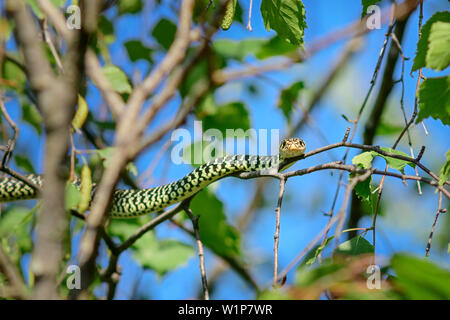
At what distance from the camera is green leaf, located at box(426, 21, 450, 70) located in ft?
6.74

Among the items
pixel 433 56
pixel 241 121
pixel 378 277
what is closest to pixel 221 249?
pixel 241 121

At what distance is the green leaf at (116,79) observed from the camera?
4.37 metres

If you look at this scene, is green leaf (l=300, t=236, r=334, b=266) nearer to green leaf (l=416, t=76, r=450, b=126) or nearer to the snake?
green leaf (l=416, t=76, r=450, b=126)

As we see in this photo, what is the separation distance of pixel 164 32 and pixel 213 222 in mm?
2129

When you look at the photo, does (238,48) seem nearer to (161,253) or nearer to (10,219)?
(161,253)

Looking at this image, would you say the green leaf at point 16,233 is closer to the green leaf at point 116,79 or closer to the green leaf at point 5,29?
the green leaf at point 116,79

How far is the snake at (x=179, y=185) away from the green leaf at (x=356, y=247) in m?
1.58

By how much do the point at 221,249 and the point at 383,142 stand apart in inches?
106

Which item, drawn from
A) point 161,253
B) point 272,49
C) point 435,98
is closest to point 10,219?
point 161,253

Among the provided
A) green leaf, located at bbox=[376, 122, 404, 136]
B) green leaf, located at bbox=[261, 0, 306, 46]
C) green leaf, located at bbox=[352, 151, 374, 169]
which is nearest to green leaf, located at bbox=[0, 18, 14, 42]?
green leaf, located at bbox=[261, 0, 306, 46]

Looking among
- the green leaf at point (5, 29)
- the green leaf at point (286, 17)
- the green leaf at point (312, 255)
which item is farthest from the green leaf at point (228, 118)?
the green leaf at point (312, 255)

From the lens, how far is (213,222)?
4.85 meters

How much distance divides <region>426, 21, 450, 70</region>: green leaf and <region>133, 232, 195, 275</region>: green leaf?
356cm

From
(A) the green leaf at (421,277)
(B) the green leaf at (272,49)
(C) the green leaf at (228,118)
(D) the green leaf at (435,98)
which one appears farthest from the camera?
(C) the green leaf at (228,118)
